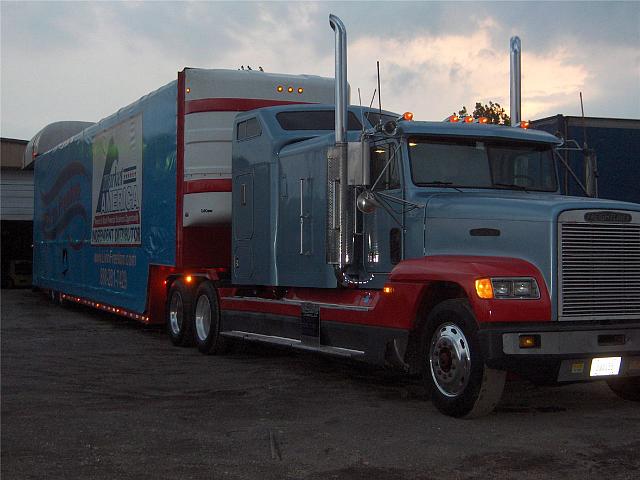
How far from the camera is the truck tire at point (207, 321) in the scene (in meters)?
12.9

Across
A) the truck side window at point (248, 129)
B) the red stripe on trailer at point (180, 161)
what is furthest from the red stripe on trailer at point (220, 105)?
the truck side window at point (248, 129)

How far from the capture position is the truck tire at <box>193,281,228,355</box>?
12.9 m

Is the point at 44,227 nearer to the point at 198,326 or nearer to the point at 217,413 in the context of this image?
the point at 198,326

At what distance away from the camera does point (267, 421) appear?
785cm

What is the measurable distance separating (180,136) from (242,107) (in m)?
0.99

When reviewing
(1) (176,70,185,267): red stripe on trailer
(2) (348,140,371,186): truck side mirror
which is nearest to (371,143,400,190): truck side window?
(2) (348,140,371,186): truck side mirror

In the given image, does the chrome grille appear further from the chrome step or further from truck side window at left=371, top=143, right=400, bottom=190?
the chrome step

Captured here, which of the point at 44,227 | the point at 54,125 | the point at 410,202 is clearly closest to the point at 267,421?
the point at 410,202

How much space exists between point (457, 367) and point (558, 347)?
872mm

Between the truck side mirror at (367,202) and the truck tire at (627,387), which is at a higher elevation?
the truck side mirror at (367,202)

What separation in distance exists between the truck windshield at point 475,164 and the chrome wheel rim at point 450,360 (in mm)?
1669

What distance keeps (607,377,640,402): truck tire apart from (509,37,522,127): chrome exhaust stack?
338 centimetres

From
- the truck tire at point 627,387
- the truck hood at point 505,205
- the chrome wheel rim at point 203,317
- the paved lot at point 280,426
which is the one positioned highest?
the truck hood at point 505,205

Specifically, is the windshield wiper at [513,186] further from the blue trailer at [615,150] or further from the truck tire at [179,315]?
the blue trailer at [615,150]
